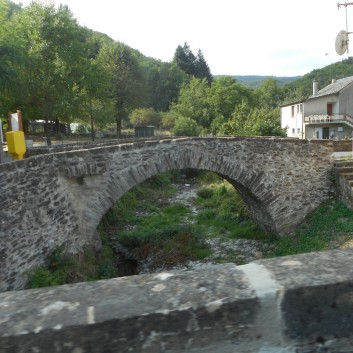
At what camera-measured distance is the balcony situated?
3244 cm

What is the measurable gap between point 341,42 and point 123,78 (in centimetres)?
2429

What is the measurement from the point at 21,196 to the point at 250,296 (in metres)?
6.65

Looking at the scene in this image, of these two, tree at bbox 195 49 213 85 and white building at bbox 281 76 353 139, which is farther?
tree at bbox 195 49 213 85

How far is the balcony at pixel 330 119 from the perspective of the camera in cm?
3244

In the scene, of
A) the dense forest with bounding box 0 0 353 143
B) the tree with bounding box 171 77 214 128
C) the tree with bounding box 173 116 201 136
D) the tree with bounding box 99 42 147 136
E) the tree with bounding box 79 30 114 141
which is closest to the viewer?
the dense forest with bounding box 0 0 353 143

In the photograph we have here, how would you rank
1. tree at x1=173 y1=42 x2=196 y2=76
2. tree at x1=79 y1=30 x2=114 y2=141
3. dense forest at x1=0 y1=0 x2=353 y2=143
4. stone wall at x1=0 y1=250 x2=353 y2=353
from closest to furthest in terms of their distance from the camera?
stone wall at x1=0 y1=250 x2=353 y2=353
dense forest at x1=0 y1=0 x2=353 y2=143
tree at x1=79 y1=30 x2=114 y2=141
tree at x1=173 y1=42 x2=196 y2=76

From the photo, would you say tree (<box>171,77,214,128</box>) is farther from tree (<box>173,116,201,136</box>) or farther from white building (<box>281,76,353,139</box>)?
white building (<box>281,76,353,139</box>)

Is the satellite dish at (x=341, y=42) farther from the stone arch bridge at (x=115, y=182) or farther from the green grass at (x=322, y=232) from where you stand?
the green grass at (x=322, y=232)

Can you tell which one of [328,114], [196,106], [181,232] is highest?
[196,106]

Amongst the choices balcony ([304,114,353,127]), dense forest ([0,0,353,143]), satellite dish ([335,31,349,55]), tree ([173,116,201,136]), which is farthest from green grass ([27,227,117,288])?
balcony ([304,114,353,127])

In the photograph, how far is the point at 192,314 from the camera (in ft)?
4.61

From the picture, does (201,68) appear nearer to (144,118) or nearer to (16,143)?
(144,118)

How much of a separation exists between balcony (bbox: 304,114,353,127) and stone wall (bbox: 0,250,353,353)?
110 feet

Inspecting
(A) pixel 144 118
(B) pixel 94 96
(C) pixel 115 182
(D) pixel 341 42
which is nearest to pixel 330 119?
(D) pixel 341 42
